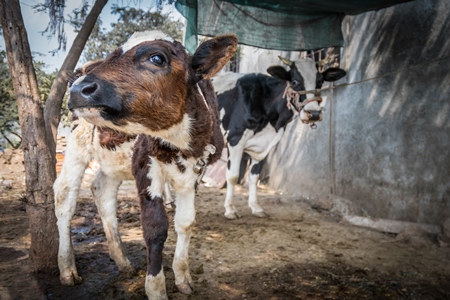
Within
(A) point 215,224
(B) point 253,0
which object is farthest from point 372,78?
(A) point 215,224

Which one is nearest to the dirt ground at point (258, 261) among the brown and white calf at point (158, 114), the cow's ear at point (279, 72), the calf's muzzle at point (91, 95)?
the brown and white calf at point (158, 114)

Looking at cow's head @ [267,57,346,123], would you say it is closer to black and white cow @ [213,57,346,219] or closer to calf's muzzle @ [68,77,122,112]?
black and white cow @ [213,57,346,219]

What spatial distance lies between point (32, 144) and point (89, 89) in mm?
1336

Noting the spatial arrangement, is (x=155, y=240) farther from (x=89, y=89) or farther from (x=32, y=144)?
(x=32, y=144)

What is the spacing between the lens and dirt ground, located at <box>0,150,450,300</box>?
2722mm

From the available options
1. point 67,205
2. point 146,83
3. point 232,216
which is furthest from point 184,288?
point 232,216

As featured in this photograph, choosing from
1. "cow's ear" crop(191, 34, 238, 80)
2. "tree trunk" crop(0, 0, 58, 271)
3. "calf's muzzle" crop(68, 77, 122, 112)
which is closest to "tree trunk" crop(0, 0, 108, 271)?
"tree trunk" crop(0, 0, 58, 271)

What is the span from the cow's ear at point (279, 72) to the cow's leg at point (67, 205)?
333 centimetres

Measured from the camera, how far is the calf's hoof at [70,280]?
2.70 meters

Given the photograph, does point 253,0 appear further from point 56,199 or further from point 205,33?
point 56,199

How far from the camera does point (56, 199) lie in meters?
2.85

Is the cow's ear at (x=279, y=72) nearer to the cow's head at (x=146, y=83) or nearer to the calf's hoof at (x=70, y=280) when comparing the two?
the cow's head at (x=146, y=83)

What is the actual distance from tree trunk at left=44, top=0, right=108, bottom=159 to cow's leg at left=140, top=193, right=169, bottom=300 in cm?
138

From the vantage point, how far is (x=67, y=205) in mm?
2855
